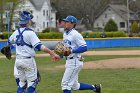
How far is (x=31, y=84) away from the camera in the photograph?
27.0 feet

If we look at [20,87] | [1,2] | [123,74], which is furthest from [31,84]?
[1,2]

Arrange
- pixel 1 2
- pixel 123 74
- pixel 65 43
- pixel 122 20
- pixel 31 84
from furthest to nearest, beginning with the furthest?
pixel 122 20 < pixel 1 2 < pixel 123 74 < pixel 65 43 < pixel 31 84

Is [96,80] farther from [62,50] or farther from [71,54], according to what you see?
[62,50]

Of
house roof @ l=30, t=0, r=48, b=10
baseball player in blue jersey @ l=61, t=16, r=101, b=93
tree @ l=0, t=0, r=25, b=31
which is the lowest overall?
baseball player in blue jersey @ l=61, t=16, r=101, b=93

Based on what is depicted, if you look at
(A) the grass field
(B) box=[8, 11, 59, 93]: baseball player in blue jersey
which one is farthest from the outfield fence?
(B) box=[8, 11, 59, 93]: baseball player in blue jersey

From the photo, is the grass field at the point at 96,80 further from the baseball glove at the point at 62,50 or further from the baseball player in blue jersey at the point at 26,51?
the baseball player in blue jersey at the point at 26,51

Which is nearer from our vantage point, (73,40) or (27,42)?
(27,42)

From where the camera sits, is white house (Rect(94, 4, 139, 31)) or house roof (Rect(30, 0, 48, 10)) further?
white house (Rect(94, 4, 139, 31))

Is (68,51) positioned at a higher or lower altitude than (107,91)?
higher

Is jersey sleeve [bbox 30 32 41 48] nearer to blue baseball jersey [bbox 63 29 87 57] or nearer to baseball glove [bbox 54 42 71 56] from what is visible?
baseball glove [bbox 54 42 71 56]

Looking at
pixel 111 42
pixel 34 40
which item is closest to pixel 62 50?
pixel 34 40

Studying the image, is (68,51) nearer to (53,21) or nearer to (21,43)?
(21,43)

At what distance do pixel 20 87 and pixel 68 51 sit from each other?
129cm

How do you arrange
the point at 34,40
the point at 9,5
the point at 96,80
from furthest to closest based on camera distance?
the point at 9,5 < the point at 96,80 < the point at 34,40
